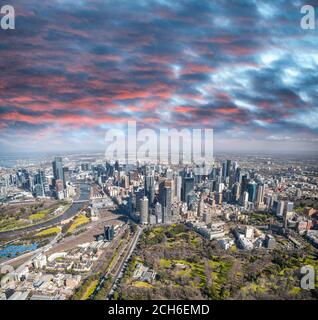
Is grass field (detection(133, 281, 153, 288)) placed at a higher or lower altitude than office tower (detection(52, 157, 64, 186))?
lower

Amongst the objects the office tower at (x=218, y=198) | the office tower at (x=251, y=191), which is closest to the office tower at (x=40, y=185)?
the office tower at (x=218, y=198)

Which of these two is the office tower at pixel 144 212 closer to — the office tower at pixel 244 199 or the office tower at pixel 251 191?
the office tower at pixel 244 199

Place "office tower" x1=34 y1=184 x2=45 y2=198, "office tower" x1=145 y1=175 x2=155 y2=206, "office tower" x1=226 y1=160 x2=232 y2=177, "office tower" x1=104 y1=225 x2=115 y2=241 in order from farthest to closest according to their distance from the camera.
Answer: "office tower" x1=226 y1=160 x2=232 y2=177 → "office tower" x1=34 y1=184 x2=45 y2=198 → "office tower" x1=145 y1=175 x2=155 y2=206 → "office tower" x1=104 y1=225 x2=115 y2=241

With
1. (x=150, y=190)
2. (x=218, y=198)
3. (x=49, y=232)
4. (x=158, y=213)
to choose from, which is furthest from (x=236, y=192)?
(x=49, y=232)

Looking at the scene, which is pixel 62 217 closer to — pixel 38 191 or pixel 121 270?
pixel 38 191

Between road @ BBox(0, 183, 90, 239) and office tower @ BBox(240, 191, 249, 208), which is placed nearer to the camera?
road @ BBox(0, 183, 90, 239)

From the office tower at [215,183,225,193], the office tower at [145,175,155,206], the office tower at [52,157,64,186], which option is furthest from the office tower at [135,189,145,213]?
the office tower at [52,157,64,186]

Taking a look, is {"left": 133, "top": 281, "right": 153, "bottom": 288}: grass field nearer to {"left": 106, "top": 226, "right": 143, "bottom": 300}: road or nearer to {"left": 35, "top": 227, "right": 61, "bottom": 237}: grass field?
{"left": 106, "top": 226, "right": 143, "bottom": 300}: road

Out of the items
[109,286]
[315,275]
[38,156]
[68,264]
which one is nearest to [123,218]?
[68,264]
